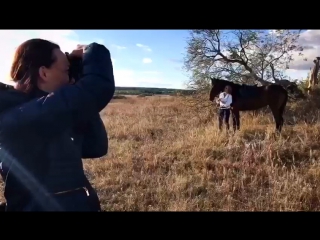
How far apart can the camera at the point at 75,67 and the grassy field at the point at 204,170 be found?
1631 millimetres

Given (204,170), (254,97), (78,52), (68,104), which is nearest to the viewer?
(68,104)

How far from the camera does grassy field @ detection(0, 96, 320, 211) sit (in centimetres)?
272

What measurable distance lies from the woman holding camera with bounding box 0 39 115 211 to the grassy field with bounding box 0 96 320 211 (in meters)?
1.58

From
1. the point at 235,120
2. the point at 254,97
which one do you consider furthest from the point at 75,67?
the point at 254,97

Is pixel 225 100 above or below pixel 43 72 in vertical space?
below

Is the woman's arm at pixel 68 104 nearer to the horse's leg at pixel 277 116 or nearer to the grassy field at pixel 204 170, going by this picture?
the grassy field at pixel 204 170

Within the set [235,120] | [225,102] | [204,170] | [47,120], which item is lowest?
[204,170]

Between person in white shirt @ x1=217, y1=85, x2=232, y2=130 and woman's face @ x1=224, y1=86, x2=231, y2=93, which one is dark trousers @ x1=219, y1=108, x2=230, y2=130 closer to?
person in white shirt @ x1=217, y1=85, x2=232, y2=130

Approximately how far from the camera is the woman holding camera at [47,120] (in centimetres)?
92

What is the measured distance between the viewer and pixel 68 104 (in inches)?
36.3

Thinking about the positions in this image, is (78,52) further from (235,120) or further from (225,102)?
(225,102)

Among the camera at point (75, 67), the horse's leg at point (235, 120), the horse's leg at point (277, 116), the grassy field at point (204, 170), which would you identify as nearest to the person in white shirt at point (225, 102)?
the horse's leg at point (235, 120)

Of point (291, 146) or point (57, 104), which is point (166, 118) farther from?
point (57, 104)

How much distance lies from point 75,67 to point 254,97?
6.45m
